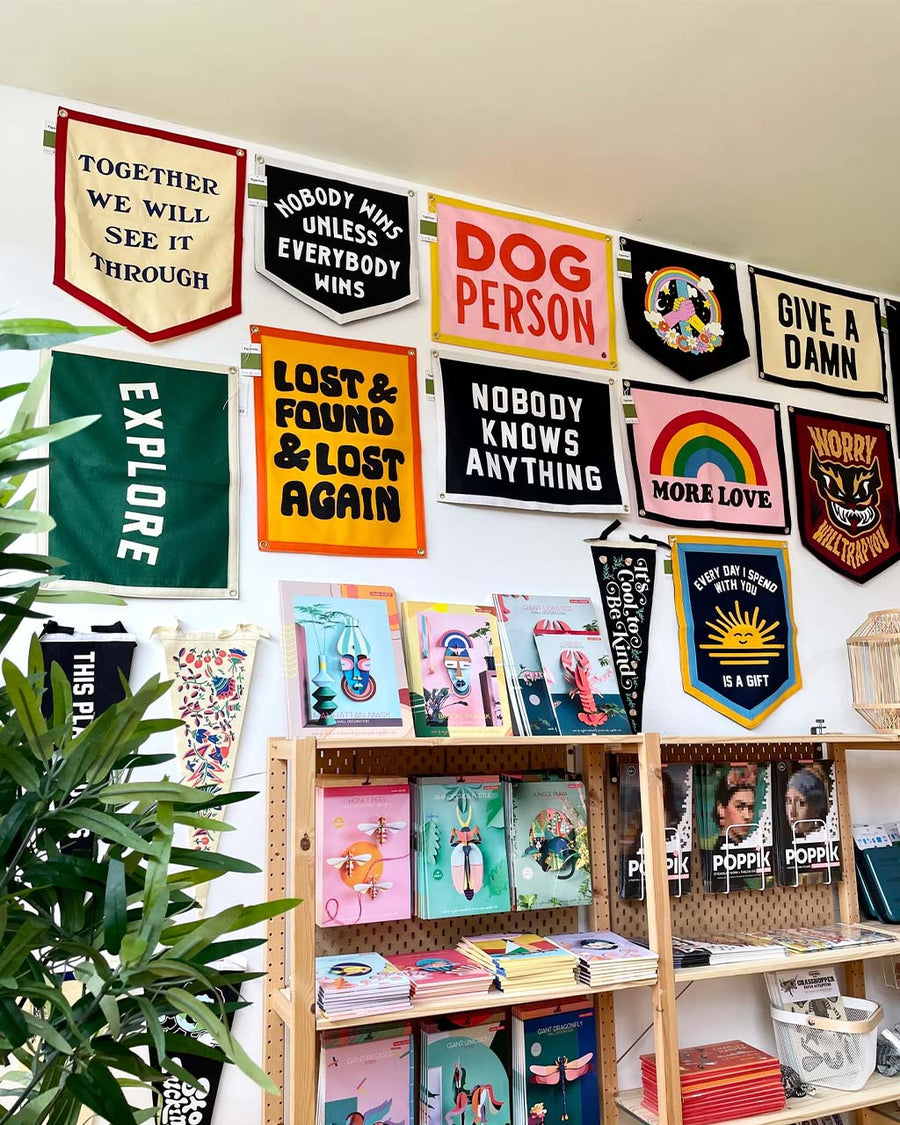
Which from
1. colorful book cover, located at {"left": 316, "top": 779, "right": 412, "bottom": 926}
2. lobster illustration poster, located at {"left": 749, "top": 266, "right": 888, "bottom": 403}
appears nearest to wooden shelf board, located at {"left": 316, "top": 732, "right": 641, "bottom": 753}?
colorful book cover, located at {"left": 316, "top": 779, "right": 412, "bottom": 926}

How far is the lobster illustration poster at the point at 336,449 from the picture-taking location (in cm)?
233

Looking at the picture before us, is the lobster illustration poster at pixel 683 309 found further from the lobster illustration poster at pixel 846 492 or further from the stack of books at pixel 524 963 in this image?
the stack of books at pixel 524 963

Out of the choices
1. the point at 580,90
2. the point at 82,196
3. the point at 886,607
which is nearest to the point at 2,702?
the point at 82,196

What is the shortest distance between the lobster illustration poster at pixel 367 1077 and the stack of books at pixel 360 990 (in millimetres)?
183

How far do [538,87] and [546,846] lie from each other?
1852mm

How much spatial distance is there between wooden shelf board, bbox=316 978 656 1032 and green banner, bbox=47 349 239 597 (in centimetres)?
97

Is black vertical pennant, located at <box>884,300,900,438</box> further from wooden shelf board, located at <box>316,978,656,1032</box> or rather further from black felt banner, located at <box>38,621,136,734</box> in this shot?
black felt banner, located at <box>38,621,136,734</box>

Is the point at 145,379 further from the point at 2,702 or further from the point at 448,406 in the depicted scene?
the point at 2,702

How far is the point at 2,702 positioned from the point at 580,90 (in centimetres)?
200

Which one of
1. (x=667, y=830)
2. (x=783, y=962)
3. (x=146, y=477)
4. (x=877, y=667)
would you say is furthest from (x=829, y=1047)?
(x=146, y=477)

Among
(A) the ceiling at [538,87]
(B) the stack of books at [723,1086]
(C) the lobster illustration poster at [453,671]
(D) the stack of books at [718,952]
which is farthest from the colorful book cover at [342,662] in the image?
(A) the ceiling at [538,87]

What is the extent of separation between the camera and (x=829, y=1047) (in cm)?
246

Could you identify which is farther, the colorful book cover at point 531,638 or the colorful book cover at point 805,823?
the colorful book cover at point 805,823

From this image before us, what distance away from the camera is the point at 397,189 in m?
2.62
